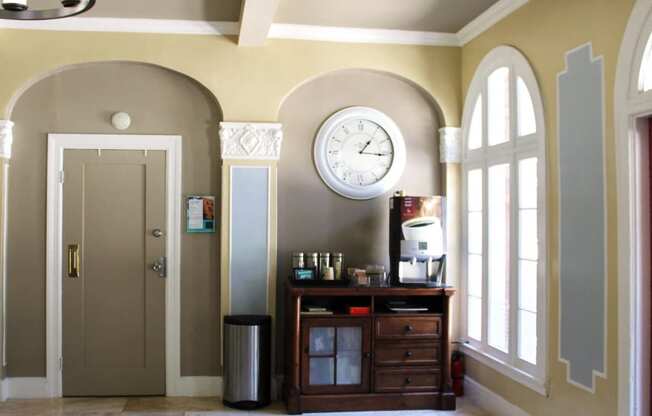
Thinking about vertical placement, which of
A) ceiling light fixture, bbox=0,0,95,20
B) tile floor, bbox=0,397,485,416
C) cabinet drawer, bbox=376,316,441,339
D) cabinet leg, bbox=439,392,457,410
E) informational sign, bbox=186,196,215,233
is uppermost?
ceiling light fixture, bbox=0,0,95,20

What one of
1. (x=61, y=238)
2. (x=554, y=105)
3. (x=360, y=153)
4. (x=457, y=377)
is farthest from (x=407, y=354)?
(x=61, y=238)

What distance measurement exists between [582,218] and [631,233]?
1.43ft

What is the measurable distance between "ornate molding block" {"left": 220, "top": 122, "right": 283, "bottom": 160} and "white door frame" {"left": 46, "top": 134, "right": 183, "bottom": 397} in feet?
1.33

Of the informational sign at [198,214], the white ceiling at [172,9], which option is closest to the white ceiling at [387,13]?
the white ceiling at [172,9]

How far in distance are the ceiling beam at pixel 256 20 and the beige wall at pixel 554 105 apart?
1.60 m

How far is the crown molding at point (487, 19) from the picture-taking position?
4664 millimetres

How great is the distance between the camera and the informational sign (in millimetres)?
5410

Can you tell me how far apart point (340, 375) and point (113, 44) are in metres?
2.94

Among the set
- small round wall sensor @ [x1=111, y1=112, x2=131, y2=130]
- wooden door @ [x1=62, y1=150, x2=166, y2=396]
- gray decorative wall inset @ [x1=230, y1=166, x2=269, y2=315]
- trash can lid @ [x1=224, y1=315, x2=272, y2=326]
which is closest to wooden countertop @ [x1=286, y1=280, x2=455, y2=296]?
trash can lid @ [x1=224, y1=315, x2=272, y2=326]

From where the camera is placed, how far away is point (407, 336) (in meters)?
5.03

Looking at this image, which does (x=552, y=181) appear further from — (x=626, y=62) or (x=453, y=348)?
(x=453, y=348)

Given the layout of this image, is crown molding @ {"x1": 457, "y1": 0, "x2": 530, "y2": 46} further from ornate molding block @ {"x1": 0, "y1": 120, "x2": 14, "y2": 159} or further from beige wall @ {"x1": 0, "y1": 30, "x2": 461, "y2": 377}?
ornate molding block @ {"x1": 0, "y1": 120, "x2": 14, "y2": 159}

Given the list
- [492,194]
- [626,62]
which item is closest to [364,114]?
[492,194]

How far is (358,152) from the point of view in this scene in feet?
18.3
